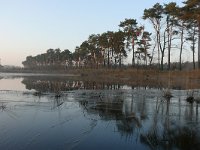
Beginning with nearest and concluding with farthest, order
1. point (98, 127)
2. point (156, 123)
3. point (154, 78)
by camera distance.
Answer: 1. point (98, 127)
2. point (156, 123)
3. point (154, 78)

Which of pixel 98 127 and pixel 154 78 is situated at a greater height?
pixel 154 78

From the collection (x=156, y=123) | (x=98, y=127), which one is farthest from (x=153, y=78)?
(x=98, y=127)

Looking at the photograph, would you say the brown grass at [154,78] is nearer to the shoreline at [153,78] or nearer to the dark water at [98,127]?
the shoreline at [153,78]

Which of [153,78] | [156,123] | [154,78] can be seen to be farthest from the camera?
[153,78]

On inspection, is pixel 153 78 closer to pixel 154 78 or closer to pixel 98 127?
pixel 154 78

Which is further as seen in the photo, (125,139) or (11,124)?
(11,124)

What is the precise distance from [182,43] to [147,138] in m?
46.0

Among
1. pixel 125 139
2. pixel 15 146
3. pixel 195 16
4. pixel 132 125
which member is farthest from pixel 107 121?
pixel 195 16

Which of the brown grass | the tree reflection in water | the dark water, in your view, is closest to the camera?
the dark water

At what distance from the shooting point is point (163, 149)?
749 cm

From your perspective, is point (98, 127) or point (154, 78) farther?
point (154, 78)

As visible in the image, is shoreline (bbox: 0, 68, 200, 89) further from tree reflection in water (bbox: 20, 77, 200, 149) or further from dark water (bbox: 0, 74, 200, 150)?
dark water (bbox: 0, 74, 200, 150)

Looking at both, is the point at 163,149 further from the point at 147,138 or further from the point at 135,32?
the point at 135,32

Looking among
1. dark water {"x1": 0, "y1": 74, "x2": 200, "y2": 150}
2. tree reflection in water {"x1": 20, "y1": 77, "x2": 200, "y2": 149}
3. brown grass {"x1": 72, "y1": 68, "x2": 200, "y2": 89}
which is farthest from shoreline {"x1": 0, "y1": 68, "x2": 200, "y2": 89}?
dark water {"x1": 0, "y1": 74, "x2": 200, "y2": 150}
